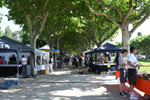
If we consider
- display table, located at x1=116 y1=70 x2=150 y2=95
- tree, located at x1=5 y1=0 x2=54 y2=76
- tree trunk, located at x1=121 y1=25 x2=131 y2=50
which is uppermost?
tree, located at x1=5 y1=0 x2=54 y2=76

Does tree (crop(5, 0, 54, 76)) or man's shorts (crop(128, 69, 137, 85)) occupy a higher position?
tree (crop(5, 0, 54, 76))

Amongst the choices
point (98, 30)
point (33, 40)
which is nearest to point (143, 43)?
point (98, 30)

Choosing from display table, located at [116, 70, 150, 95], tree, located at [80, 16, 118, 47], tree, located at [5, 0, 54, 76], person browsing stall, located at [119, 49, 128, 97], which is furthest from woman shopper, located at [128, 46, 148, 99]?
tree, located at [80, 16, 118, 47]

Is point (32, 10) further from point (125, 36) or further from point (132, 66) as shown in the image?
point (132, 66)

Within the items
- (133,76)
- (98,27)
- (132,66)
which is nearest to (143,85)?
(133,76)

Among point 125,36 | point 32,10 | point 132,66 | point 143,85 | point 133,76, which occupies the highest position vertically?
point 32,10

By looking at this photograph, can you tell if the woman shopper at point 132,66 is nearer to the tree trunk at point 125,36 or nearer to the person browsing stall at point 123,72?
the person browsing stall at point 123,72

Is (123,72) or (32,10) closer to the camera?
(123,72)

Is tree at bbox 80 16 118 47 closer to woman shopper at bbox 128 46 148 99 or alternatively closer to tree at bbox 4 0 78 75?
tree at bbox 4 0 78 75

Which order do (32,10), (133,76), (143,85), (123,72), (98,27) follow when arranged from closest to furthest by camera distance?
(143,85)
(133,76)
(123,72)
(32,10)
(98,27)

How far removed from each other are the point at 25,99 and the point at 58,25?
16551 millimetres

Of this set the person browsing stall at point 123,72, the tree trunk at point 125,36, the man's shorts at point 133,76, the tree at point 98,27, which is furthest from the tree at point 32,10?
the man's shorts at point 133,76

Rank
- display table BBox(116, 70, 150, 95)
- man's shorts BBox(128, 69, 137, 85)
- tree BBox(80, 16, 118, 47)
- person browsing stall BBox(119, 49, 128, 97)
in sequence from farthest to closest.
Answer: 1. tree BBox(80, 16, 118, 47)
2. person browsing stall BBox(119, 49, 128, 97)
3. man's shorts BBox(128, 69, 137, 85)
4. display table BBox(116, 70, 150, 95)

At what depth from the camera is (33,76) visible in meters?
13.2
